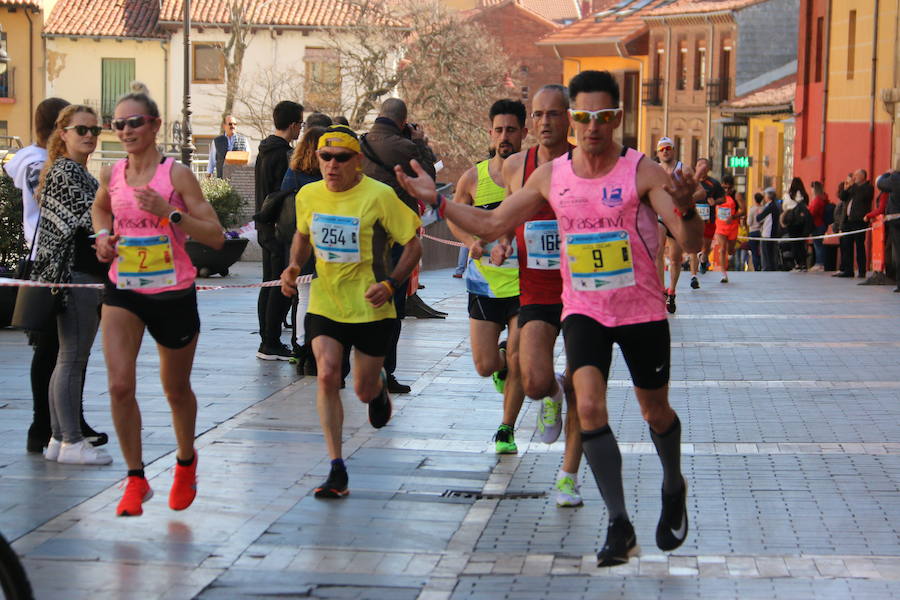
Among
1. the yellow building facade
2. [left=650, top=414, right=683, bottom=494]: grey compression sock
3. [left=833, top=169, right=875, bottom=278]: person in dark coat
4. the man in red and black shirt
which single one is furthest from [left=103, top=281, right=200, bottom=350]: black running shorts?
the yellow building facade

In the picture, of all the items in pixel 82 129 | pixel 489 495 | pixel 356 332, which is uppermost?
pixel 82 129

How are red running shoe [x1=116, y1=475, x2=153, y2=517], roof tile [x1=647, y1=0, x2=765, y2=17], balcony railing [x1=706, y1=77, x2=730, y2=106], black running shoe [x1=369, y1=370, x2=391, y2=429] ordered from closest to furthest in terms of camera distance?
red running shoe [x1=116, y1=475, x2=153, y2=517] → black running shoe [x1=369, y1=370, x2=391, y2=429] → roof tile [x1=647, y1=0, x2=765, y2=17] → balcony railing [x1=706, y1=77, x2=730, y2=106]

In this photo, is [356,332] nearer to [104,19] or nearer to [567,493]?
[567,493]

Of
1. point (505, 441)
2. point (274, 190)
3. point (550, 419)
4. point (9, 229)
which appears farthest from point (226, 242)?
point (550, 419)

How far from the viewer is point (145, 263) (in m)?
6.95

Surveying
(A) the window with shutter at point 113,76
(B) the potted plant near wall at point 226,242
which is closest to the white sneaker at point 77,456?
(B) the potted plant near wall at point 226,242

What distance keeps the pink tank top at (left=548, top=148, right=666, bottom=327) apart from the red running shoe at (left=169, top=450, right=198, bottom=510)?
1.94m

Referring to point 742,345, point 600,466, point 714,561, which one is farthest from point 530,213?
point 742,345

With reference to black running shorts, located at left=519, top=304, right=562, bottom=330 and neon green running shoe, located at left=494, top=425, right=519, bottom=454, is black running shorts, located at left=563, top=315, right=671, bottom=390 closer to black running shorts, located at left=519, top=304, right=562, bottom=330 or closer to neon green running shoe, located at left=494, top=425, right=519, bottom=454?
black running shorts, located at left=519, top=304, right=562, bottom=330

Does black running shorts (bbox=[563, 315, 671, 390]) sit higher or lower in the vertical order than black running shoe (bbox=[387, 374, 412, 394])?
higher

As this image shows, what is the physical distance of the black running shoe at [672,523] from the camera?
625 centimetres

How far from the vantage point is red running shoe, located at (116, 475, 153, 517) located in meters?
6.83

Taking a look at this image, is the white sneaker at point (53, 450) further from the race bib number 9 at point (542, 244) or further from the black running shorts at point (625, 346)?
the black running shorts at point (625, 346)

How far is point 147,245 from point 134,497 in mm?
1079
